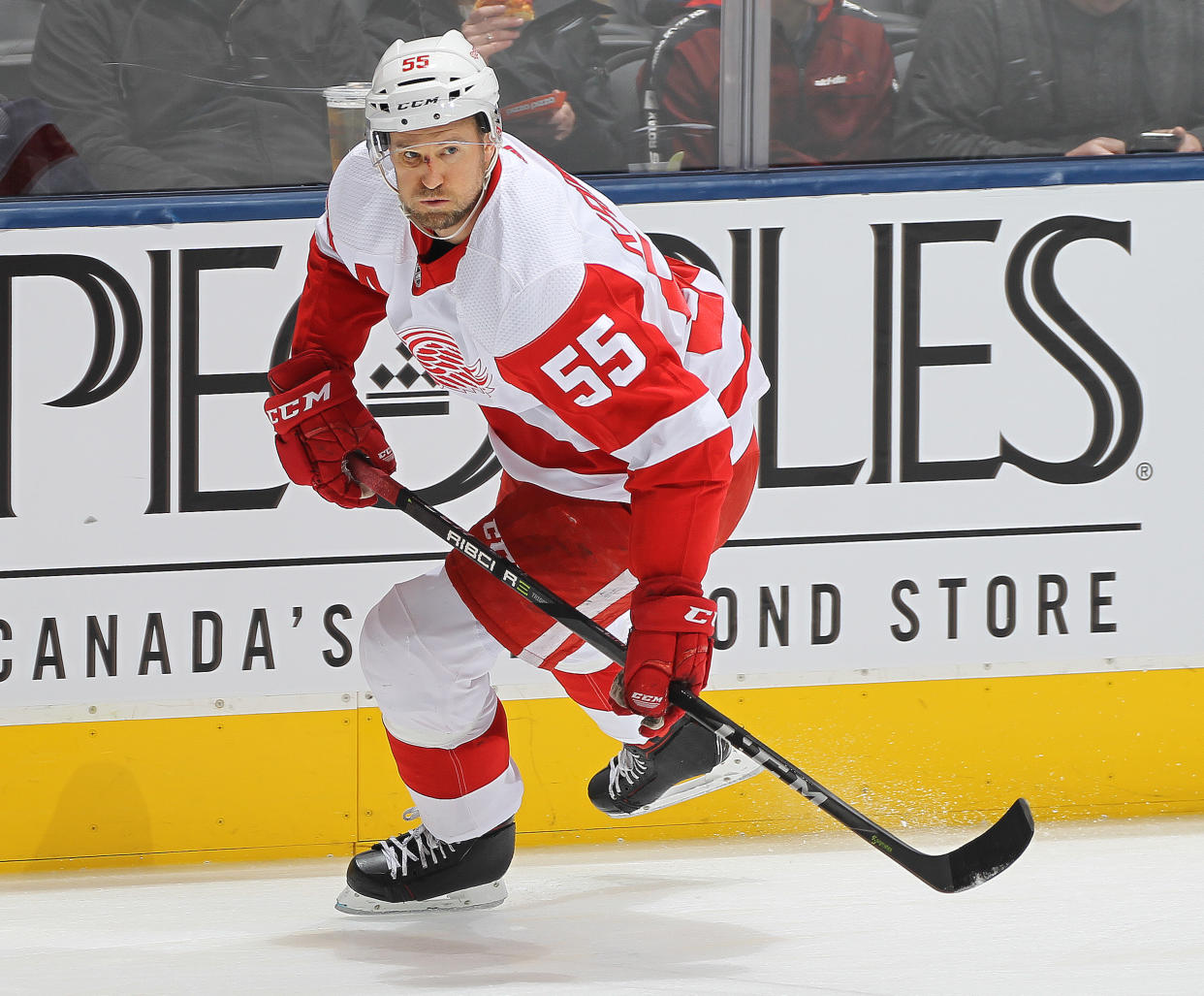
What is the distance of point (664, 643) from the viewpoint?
7.10 feet

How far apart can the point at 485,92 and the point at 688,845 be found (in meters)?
1.51

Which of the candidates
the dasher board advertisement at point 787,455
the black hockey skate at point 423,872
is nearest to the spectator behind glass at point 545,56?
the dasher board advertisement at point 787,455

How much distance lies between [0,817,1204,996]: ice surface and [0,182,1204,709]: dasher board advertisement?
0.33 meters

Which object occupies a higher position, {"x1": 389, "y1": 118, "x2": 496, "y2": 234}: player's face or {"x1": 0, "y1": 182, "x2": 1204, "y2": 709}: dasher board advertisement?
{"x1": 389, "y1": 118, "x2": 496, "y2": 234}: player's face

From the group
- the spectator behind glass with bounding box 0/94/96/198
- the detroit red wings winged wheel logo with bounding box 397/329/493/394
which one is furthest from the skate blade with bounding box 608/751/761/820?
the spectator behind glass with bounding box 0/94/96/198

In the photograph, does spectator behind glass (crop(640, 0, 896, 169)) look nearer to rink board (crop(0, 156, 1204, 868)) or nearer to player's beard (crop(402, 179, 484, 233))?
rink board (crop(0, 156, 1204, 868))

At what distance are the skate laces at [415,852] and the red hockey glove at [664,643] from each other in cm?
55

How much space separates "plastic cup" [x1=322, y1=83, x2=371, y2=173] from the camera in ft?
9.44

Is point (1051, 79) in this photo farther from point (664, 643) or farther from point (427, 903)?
point (427, 903)

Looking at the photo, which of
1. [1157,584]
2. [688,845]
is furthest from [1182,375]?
[688,845]

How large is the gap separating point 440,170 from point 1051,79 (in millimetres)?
1450

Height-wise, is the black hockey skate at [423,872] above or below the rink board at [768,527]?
below

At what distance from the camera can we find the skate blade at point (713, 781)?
2756mm

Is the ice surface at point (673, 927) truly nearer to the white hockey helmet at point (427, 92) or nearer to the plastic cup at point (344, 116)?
the white hockey helmet at point (427, 92)
